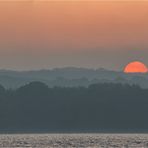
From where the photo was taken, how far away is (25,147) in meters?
179

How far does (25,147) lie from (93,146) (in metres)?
14.6

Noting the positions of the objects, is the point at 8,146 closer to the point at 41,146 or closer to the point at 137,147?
the point at 41,146

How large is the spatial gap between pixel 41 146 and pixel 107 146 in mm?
13506

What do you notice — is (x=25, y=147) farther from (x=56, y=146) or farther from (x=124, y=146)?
(x=124, y=146)

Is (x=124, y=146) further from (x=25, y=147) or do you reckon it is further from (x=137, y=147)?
(x=25, y=147)

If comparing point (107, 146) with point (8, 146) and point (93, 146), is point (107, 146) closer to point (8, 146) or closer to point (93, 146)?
point (93, 146)

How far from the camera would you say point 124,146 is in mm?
180875

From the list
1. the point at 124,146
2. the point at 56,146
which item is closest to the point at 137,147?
the point at 124,146

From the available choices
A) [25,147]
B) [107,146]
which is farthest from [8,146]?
[107,146]

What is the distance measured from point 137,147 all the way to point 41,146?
20.7 metres

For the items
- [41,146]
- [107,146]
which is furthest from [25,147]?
[107,146]

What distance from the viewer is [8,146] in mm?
184250

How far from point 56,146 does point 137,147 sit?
18.1m

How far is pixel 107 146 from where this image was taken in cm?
18375
